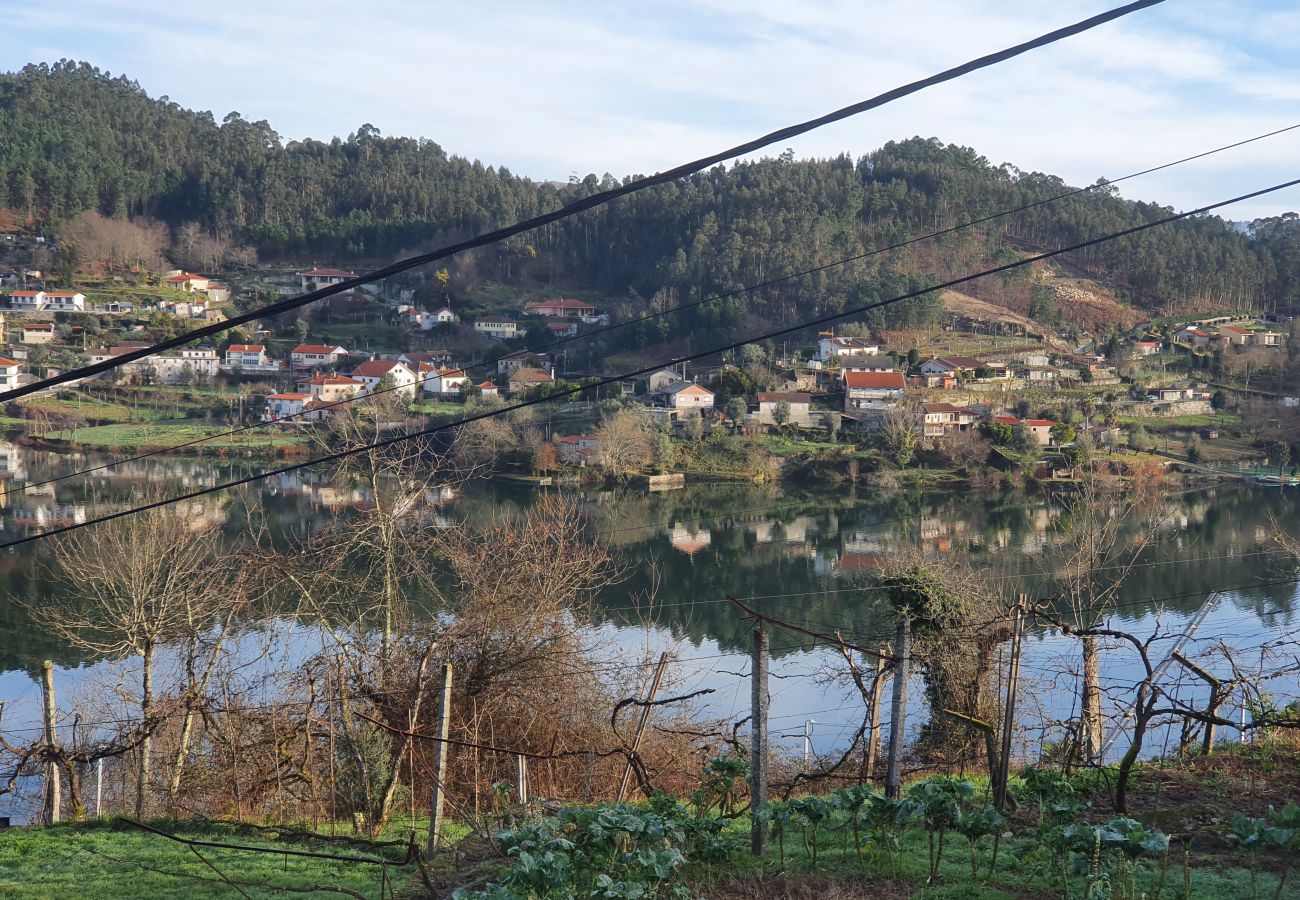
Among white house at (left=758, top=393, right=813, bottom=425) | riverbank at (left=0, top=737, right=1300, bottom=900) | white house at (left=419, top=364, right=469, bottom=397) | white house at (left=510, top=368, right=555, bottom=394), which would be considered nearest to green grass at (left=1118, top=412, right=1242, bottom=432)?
white house at (left=758, top=393, right=813, bottom=425)

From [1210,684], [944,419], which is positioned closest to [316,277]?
[944,419]

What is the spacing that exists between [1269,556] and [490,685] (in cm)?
1505

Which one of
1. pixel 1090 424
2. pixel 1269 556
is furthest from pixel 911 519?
pixel 1090 424

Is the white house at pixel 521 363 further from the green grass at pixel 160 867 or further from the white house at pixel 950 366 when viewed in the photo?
the green grass at pixel 160 867

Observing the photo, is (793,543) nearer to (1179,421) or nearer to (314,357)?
(1179,421)

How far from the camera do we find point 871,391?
34.7m

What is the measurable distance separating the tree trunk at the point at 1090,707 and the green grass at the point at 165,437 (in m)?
24.7

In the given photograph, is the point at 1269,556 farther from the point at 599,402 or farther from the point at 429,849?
the point at 599,402

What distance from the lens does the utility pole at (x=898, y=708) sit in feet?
11.4

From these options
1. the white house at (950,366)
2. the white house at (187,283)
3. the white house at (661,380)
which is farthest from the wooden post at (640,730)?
the white house at (187,283)

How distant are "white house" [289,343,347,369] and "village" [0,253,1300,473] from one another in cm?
8

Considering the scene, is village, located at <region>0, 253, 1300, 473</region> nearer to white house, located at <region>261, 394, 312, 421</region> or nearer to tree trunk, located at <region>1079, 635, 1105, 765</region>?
Result: white house, located at <region>261, 394, 312, 421</region>

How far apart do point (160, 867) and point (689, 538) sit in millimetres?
16741

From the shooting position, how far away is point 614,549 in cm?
1808
